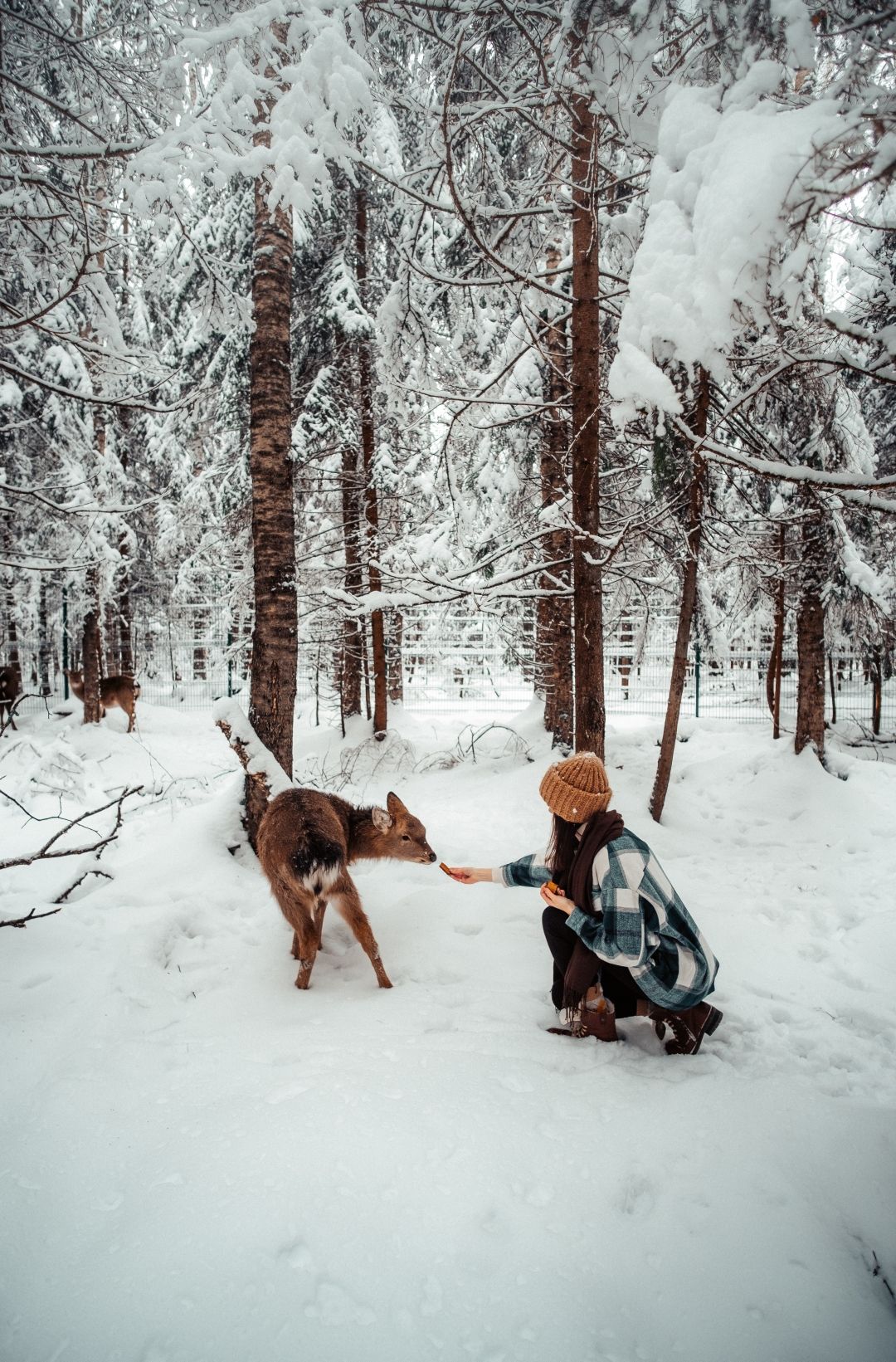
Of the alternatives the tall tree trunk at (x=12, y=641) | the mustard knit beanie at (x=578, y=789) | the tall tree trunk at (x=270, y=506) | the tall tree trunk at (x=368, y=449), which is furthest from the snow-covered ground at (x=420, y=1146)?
the tall tree trunk at (x=12, y=641)

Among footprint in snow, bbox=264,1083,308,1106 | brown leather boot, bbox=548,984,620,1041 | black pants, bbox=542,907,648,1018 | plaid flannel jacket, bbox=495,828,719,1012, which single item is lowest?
brown leather boot, bbox=548,984,620,1041

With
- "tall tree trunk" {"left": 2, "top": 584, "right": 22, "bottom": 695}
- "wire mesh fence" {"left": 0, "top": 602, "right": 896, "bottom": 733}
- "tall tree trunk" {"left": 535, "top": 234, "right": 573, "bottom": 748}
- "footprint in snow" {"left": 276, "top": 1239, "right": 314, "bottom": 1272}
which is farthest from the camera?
"tall tree trunk" {"left": 2, "top": 584, "right": 22, "bottom": 695}

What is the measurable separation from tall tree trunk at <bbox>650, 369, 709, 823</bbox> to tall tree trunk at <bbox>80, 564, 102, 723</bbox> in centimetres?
1250

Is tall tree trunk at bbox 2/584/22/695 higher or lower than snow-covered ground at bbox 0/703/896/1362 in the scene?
higher

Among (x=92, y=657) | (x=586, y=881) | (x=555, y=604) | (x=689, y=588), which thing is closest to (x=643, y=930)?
(x=586, y=881)

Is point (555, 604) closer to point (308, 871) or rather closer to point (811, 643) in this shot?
point (811, 643)

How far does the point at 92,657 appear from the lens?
1425 cm

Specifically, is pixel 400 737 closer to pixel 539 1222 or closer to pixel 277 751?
pixel 277 751

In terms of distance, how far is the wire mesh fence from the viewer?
43.3 feet

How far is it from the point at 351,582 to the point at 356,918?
332 inches

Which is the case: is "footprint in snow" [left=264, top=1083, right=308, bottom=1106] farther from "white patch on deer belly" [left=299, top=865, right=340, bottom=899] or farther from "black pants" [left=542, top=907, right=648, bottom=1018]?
"black pants" [left=542, top=907, right=648, bottom=1018]

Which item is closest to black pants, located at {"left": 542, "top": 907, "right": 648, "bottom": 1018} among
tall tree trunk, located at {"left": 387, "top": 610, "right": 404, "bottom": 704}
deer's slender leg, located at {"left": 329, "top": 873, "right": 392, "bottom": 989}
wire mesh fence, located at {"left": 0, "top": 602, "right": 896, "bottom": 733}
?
deer's slender leg, located at {"left": 329, "top": 873, "right": 392, "bottom": 989}

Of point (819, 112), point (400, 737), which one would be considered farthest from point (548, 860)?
point (400, 737)

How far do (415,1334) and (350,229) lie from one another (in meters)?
13.2
